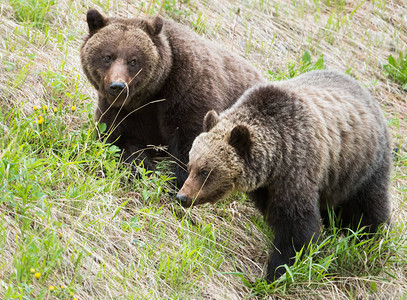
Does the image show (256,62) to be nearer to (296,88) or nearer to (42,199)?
(296,88)

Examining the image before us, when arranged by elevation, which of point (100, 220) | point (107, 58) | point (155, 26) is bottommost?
point (100, 220)

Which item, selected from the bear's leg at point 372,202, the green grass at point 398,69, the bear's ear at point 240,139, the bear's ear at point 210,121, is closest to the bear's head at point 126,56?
the bear's ear at point 210,121

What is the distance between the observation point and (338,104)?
5.92 m

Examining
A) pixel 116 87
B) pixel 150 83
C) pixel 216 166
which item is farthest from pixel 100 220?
pixel 150 83

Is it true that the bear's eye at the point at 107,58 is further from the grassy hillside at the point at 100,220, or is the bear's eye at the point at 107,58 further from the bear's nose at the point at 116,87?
the grassy hillside at the point at 100,220

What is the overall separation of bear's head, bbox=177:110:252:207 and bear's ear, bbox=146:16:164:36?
65.4 inches

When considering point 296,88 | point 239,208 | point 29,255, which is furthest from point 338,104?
point 29,255

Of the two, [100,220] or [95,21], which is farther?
[95,21]

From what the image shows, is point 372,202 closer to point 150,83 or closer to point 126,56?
point 150,83

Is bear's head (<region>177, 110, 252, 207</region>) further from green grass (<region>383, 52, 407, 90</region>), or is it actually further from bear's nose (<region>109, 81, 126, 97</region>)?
green grass (<region>383, 52, 407, 90</region>)

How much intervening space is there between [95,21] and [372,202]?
10.8ft

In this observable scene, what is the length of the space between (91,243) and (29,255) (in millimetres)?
716

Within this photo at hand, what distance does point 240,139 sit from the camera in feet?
17.4

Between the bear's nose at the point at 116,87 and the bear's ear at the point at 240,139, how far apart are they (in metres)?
1.39
